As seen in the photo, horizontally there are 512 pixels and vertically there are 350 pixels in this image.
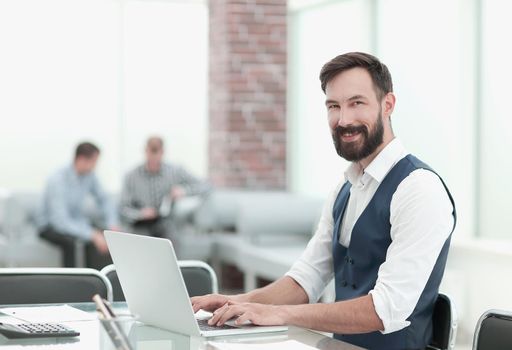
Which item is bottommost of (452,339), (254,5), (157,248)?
(452,339)

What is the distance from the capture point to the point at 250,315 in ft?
8.04

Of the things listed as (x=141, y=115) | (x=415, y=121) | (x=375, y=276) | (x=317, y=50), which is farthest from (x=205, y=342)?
(x=141, y=115)

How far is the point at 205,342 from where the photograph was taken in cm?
227

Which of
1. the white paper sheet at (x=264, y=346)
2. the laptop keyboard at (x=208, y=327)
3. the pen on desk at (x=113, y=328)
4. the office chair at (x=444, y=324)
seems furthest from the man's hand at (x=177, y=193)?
the pen on desk at (x=113, y=328)

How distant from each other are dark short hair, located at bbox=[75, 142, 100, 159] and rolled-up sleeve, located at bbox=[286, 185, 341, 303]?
4830 millimetres

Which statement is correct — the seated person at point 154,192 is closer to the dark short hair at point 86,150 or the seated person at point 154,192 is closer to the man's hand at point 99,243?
the man's hand at point 99,243

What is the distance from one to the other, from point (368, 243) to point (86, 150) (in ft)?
17.0

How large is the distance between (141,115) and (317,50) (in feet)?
6.02

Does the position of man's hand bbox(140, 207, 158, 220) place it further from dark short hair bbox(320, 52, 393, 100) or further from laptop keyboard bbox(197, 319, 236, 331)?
laptop keyboard bbox(197, 319, 236, 331)

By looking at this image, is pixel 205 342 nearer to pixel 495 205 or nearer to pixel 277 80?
pixel 495 205

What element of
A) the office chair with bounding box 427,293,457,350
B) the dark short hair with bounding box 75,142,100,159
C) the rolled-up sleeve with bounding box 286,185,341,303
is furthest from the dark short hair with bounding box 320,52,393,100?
the dark short hair with bounding box 75,142,100,159

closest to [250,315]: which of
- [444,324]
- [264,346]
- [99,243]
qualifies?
[264,346]

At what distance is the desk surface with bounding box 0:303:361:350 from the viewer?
2.24 metres

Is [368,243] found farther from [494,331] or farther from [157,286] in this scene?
[157,286]
